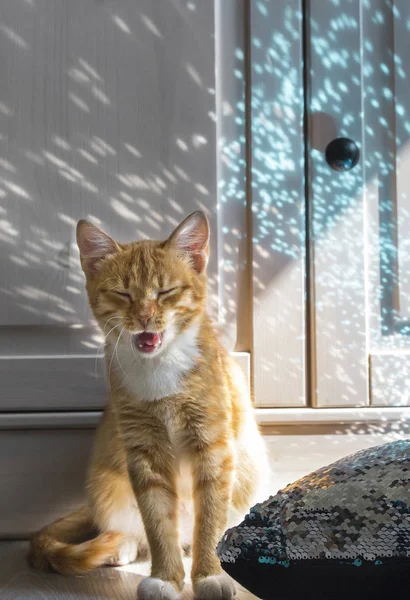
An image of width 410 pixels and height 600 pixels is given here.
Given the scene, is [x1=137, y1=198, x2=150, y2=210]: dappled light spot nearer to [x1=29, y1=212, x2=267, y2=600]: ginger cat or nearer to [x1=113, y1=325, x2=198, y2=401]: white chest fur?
[x1=29, y1=212, x2=267, y2=600]: ginger cat

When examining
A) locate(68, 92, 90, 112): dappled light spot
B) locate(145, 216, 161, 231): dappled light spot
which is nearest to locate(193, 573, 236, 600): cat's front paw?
locate(145, 216, 161, 231): dappled light spot

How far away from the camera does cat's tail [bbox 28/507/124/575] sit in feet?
4.18

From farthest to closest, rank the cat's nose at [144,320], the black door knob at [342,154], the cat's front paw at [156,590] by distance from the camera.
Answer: the black door knob at [342,154] → the cat's nose at [144,320] → the cat's front paw at [156,590]

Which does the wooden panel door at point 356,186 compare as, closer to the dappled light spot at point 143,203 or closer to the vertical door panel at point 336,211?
the vertical door panel at point 336,211

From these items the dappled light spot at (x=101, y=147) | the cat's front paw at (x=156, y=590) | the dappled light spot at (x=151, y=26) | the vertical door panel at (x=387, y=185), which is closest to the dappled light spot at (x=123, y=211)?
the dappled light spot at (x=101, y=147)

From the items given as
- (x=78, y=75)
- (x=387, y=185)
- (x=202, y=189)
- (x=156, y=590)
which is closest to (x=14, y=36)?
(x=78, y=75)

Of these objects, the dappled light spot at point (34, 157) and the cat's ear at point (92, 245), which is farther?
the dappled light spot at point (34, 157)

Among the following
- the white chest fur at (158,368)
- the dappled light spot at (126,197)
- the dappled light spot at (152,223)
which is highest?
the dappled light spot at (126,197)

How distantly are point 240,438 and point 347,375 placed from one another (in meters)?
0.35

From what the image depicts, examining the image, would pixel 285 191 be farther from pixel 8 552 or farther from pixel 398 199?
pixel 8 552

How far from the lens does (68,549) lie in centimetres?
129

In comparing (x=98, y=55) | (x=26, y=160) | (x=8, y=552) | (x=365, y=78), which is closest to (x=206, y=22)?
(x=98, y=55)

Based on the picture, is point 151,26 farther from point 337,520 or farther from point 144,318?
point 337,520

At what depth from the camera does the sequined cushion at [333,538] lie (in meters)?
0.92
